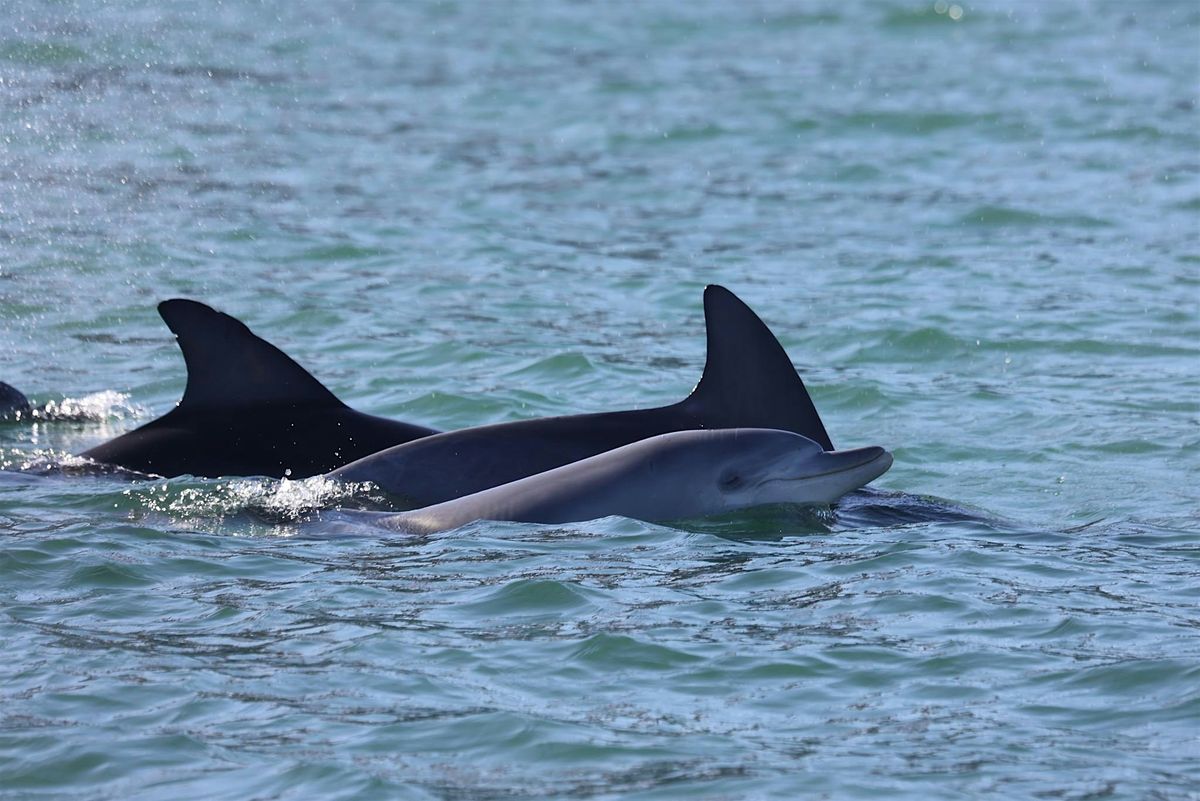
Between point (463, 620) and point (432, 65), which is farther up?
point (432, 65)

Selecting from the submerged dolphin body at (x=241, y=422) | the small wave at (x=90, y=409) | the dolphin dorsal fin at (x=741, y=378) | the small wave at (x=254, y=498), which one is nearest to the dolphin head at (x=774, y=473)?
the dolphin dorsal fin at (x=741, y=378)

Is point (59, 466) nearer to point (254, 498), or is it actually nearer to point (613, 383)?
point (254, 498)

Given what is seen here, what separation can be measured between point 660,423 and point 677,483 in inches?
28.4

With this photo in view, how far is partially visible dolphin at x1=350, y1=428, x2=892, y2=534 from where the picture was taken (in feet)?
31.6

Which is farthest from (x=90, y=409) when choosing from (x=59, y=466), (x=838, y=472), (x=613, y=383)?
(x=838, y=472)

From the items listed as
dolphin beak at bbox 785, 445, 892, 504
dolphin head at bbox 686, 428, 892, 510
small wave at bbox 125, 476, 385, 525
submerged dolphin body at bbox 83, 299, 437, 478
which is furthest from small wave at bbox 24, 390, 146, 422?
dolphin beak at bbox 785, 445, 892, 504

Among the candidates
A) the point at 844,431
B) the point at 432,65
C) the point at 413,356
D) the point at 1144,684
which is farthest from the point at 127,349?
the point at 432,65

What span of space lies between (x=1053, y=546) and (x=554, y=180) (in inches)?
548

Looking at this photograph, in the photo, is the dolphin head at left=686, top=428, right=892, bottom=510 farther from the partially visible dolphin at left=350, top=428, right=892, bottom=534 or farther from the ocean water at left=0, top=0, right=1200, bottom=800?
the ocean water at left=0, top=0, right=1200, bottom=800

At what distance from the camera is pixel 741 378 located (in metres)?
10.4

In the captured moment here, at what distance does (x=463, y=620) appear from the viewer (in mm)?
8125

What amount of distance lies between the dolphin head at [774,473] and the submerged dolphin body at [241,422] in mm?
A: 2217

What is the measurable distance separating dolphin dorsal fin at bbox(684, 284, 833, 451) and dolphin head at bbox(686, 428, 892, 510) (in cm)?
58

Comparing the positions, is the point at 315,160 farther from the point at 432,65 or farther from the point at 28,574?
the point at 28,574
